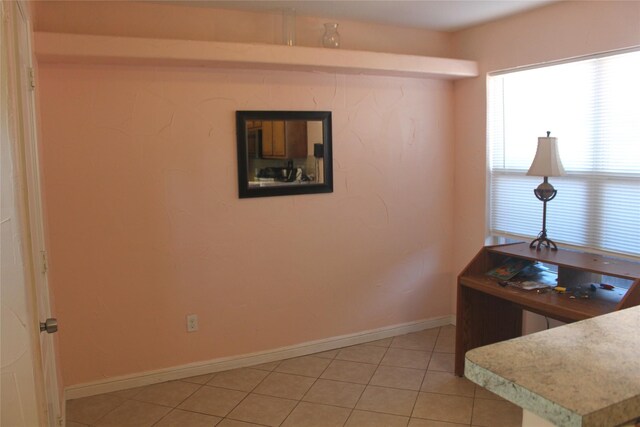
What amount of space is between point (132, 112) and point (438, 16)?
2155mm

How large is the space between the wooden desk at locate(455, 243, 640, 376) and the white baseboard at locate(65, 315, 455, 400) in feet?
2.57

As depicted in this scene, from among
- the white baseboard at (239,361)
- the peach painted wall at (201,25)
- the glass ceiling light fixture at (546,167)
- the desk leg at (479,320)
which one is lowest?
the white baseboard at (239,361)

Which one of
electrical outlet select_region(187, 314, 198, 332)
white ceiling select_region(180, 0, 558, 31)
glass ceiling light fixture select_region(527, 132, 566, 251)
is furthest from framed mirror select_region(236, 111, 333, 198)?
glass ceiling light fixture select_region(527, 132, 566, 251)

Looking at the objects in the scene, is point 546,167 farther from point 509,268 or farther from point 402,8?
point 402,8

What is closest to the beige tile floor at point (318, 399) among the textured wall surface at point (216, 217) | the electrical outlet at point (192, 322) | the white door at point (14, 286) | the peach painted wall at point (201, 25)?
the textured wall surface at point (216, 217)

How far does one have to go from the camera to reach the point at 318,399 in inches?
118

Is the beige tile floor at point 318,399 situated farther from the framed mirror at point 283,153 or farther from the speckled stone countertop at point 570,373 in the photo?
the speckled stone countertop at point 570,373

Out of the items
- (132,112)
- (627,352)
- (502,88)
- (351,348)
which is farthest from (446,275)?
(627,352)

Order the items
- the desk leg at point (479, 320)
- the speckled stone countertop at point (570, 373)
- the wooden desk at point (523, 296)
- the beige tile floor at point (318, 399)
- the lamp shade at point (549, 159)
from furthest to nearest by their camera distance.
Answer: the desk leg at point (479, 320) → the lamp shade at point (549, 159) → the beige tile floor at point (318, 399) → the wooden desk at point (523, 296) → the speckled stone countertop at point (570, 373)

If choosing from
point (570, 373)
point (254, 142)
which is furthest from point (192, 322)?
point (570, 373)

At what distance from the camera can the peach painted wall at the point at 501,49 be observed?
9.52 feet

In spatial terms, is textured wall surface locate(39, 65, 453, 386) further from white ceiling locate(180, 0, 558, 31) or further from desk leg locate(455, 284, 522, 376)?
desk leg locate(455, 284, 522, 376)

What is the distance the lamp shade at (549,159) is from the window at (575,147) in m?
0.23

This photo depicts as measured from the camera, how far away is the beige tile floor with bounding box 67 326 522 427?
2.78 meters
